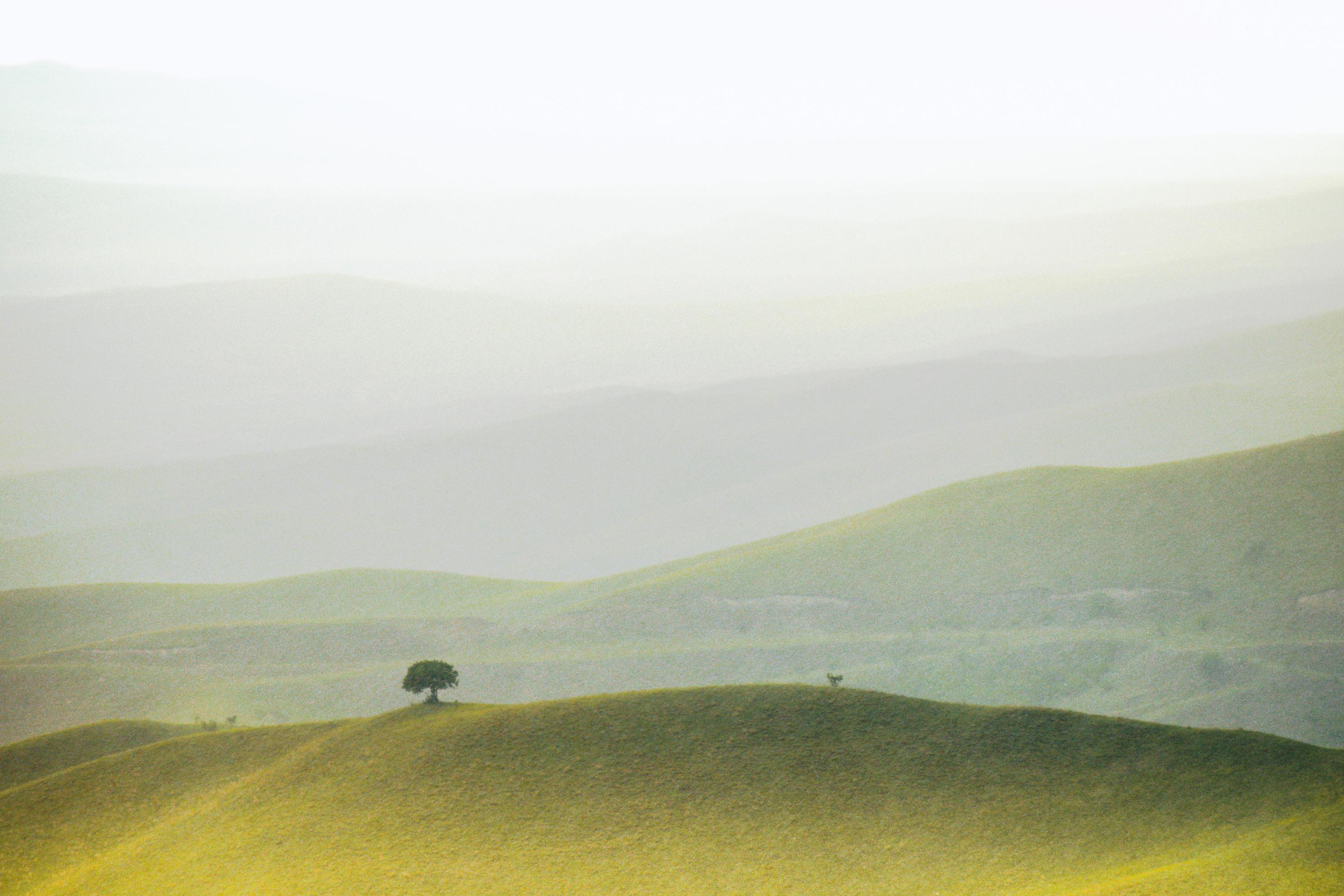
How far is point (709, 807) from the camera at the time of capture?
34.3 m

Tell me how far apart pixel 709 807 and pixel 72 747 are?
102 ft

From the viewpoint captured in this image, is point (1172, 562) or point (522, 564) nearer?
point (1172, 562)

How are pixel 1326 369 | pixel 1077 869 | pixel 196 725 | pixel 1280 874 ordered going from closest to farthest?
1. pixel 1280 874
2. pixel 1077 869
3. pixel 196 725
4. pixel 1326 369

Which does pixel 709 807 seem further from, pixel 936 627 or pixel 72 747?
pixel 936 627

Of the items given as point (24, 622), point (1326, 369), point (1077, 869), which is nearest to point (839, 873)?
point (1077, 869)

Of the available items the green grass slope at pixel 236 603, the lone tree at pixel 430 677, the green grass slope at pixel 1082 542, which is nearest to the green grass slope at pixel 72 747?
the lone tree at pixel 430 677

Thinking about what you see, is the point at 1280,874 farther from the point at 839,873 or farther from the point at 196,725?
the point at 196,725

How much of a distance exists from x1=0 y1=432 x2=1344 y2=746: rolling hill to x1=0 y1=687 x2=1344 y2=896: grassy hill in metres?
25.4

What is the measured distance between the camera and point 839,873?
100 feet

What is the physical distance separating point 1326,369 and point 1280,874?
19236 cm

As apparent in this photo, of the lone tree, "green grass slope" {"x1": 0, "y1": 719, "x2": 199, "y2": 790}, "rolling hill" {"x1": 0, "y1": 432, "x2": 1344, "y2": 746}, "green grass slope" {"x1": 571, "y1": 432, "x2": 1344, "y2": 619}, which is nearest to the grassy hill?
the lone tree

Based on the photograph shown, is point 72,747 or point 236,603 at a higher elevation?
point 236,603

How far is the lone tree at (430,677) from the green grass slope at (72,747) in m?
12.9

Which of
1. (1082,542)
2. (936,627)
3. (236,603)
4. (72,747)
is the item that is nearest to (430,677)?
(72,747)
